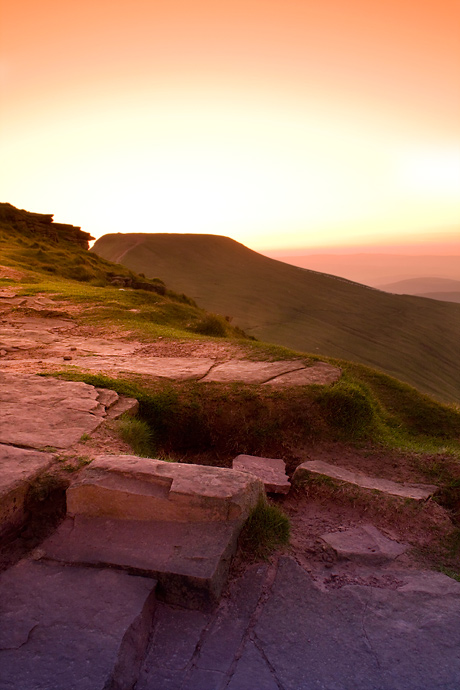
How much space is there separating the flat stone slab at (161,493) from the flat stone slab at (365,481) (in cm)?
72

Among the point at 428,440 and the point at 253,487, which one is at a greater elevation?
the point at 253,487

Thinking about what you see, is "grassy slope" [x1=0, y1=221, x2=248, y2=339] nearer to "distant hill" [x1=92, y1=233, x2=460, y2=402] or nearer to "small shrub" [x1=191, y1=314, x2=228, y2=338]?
"small shrub" [x1=191, y1=314, x2=228, y2=338]

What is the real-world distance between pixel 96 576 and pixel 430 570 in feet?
5.54

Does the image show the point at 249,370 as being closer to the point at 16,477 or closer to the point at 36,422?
the point at 36,422

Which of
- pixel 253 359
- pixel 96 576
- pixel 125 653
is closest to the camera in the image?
pixel 125 653

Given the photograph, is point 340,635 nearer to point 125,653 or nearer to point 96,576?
point 125,653

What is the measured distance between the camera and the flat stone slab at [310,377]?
4520 millimetres

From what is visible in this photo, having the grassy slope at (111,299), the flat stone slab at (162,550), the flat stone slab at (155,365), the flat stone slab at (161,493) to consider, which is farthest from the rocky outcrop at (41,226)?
the flat stone slab at (162,550)

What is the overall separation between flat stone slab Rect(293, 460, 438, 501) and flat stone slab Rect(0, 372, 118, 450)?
151 cm

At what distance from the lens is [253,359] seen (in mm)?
5434

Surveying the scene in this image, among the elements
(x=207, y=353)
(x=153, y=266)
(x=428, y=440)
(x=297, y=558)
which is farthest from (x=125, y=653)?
(x=153, y=266)

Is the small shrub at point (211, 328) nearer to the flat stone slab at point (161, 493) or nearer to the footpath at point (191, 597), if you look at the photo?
the footpath at point (191, 597)

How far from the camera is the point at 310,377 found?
4.73 m

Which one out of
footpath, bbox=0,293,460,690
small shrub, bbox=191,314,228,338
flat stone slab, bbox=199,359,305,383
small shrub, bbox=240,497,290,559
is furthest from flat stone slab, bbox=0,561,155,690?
small shrub, bbox=191,314,228,338
